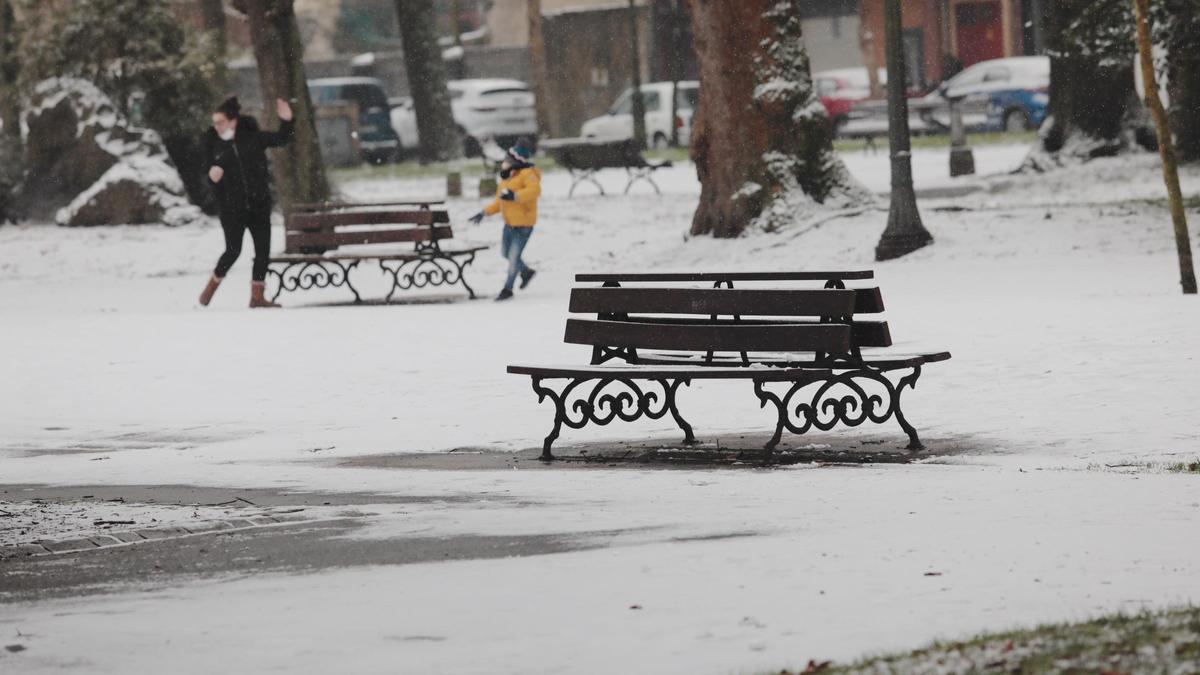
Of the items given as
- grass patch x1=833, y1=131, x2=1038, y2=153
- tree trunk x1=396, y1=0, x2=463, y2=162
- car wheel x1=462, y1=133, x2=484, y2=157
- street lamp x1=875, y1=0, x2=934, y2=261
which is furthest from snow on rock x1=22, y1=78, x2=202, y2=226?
car wheel x1=462, y1=133, x2=484, y2=157

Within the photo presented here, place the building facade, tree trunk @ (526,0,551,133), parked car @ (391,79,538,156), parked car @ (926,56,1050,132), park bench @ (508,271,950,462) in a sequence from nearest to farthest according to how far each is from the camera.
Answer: park bench @ (508,271,950,462) < parked car @ (926,56,1050,132) < parked car @ (391,79,538,156) < tree trunk @ (526,0,551,133) < the building facade

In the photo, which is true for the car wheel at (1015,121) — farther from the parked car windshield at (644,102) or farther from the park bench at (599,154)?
the park bench at (599,154)

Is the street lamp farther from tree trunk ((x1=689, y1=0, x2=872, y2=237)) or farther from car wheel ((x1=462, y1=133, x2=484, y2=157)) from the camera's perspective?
car wheel ((x1=462, y1=133, x2=484, y2=157))

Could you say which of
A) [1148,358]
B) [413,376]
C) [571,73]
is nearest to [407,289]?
[413,376]

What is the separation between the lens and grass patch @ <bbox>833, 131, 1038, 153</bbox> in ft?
124

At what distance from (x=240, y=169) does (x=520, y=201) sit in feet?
8.01

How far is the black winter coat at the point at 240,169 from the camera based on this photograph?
18234 millimetres

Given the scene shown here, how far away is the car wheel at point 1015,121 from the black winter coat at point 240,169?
89.7 ft

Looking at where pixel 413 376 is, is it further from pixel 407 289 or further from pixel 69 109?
pixel 69 109

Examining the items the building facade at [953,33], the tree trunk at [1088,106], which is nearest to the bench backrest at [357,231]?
the tree trunk at [1088,106]

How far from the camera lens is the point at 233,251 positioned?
60.1 feet

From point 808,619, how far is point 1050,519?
154cm

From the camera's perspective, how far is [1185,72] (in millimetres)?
22391

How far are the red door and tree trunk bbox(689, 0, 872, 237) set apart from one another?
3787 centimetres
